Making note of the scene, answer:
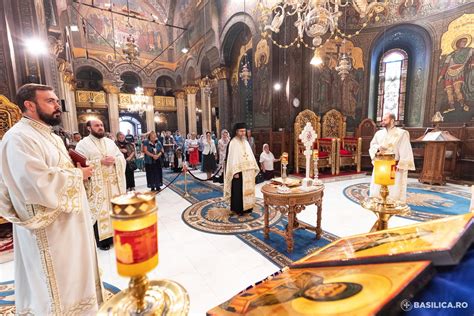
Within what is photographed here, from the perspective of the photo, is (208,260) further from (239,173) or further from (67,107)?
(67,107)

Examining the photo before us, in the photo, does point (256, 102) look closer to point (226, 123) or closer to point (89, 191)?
point (226, 123)

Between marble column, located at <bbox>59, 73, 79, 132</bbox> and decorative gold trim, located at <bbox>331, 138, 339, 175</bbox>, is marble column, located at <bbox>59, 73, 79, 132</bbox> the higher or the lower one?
the higher one

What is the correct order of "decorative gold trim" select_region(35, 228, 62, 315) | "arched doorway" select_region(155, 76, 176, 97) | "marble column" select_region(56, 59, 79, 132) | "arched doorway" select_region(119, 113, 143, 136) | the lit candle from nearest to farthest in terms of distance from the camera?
the lit candle < "decorative gold trim" select_region(35, 228, 62, 315) < "marble column" select_region(56, 59, 79, 132) < "arched doorway" select_region(155, 76, 176, 97) < "arched doorway" select_region(119, 113, 143, 136)

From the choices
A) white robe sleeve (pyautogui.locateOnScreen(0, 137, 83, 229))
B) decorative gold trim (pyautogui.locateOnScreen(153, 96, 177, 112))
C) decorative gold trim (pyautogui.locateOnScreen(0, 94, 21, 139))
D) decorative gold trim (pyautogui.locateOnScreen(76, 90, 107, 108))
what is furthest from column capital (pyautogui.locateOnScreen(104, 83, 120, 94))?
white robe sleeve (pyautogui.locateOnScreen(0, 137, 83, 229))

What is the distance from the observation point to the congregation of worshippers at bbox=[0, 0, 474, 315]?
0.77m

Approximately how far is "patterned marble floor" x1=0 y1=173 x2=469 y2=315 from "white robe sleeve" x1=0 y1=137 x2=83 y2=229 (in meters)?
1.43

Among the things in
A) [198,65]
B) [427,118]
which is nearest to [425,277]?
[427,118]

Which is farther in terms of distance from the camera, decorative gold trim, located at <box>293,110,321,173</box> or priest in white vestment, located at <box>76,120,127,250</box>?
decorative gold trim, located at <box>293,110,321,173</box>

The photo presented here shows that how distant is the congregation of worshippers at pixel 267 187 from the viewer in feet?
2.52

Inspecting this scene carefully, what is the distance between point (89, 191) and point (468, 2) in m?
12.4

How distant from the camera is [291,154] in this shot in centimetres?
920

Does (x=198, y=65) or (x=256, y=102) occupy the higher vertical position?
(x=198, y=65)

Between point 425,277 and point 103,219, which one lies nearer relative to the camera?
point 425,277

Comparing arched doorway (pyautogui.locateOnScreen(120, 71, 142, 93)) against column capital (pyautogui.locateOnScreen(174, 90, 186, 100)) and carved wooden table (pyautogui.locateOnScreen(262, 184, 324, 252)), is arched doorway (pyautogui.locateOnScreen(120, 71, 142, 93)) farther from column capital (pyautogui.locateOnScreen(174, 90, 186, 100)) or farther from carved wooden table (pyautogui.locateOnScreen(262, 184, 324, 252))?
carved wooden table (pyautogui.locateOnScreen(262, 184, 324, 252))
